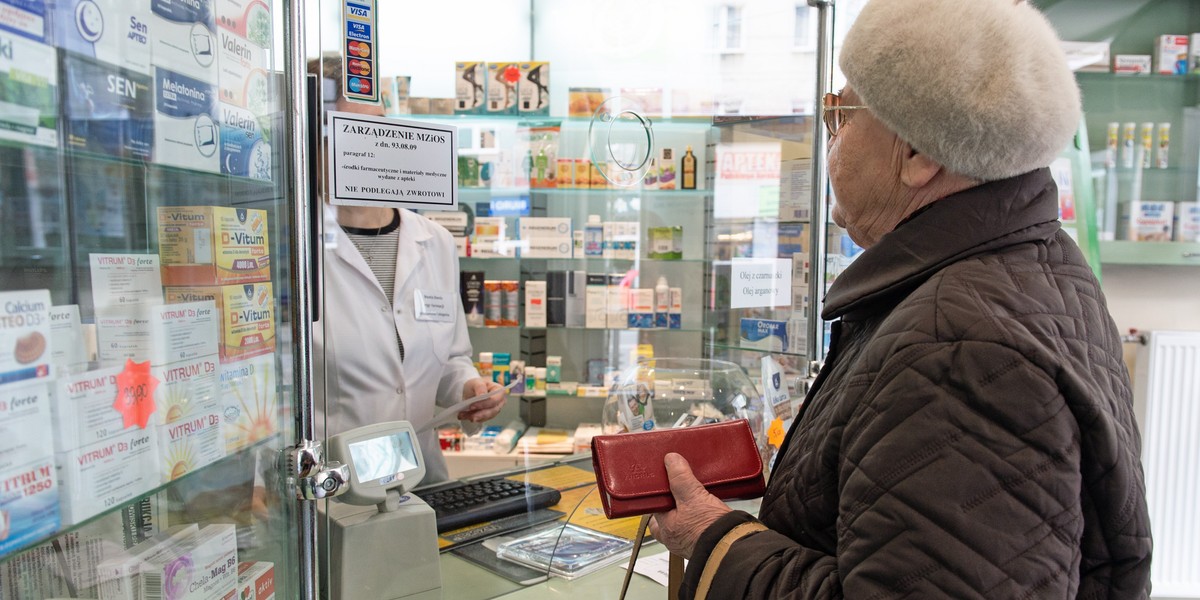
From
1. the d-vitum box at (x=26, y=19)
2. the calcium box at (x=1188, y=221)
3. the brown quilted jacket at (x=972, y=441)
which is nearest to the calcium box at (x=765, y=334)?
the brown quilted jacket at (x=972, y=441)

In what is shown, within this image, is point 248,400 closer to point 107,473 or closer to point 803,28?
point 107,473

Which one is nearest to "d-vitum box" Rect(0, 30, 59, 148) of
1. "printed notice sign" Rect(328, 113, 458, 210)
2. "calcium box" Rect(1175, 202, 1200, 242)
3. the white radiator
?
"printed notice sign" Rect(328, 113, 458, 210)

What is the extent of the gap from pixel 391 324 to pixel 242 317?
971 millimetres

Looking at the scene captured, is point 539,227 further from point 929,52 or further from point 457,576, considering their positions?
point 929,52

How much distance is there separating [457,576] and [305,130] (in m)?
0.87

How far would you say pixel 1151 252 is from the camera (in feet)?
12.5

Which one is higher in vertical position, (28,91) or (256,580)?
(28,91)

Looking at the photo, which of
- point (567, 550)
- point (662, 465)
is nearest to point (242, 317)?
point (662, 465)

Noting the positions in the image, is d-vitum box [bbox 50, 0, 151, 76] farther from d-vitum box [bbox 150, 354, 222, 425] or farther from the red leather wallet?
the red leather wallet

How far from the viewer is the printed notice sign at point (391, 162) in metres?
1.26

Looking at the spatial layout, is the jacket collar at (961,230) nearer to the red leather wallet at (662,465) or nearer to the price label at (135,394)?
the red leather wallet at (662,465)

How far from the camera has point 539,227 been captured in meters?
3.76

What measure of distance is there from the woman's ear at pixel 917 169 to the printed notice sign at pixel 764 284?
1.38 meters

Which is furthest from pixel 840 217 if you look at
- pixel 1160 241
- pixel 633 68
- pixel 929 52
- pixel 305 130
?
pixel 1160 241
